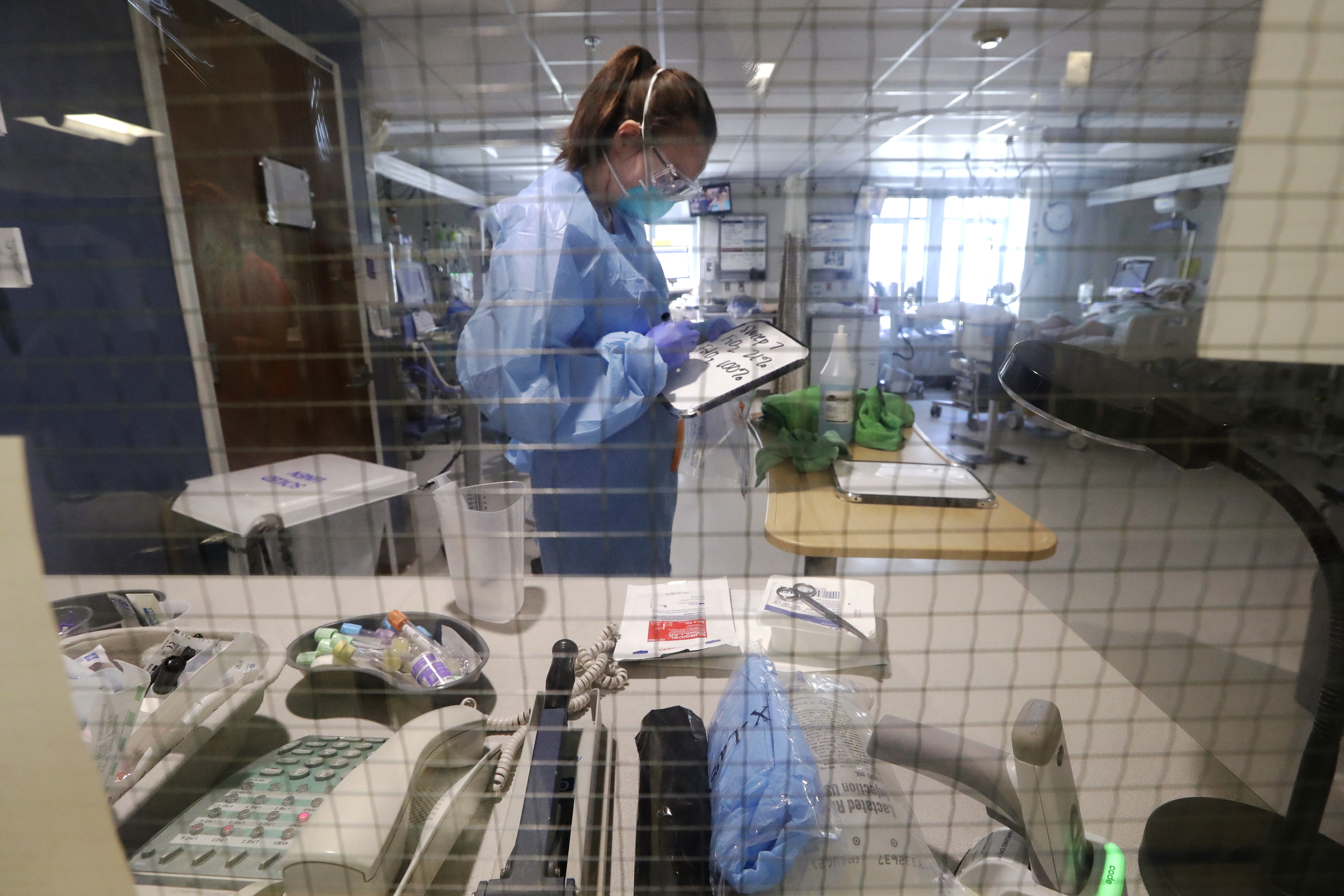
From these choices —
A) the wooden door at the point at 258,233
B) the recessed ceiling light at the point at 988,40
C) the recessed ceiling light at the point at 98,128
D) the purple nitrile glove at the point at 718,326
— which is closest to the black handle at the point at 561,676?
the purple nitrile glove at the point at 718,326

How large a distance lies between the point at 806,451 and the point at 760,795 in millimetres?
869

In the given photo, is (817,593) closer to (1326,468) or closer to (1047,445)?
(1326,468)

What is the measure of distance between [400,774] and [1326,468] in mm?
1999

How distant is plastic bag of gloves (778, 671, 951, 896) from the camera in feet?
1.29

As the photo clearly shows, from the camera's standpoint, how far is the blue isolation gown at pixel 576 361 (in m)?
1.06

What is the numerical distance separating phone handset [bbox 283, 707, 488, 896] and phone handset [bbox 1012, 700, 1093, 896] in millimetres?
390

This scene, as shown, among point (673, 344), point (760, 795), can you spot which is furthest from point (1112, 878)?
point (673, 344)

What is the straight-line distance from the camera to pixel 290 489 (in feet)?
3.45

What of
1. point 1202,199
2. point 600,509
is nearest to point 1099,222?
point 1202,199

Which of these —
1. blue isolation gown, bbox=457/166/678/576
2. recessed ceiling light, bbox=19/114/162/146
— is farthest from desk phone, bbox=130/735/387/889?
recessed ceiling light, bbox=19/114/162/146

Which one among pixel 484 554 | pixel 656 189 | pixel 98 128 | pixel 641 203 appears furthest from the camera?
pixel 98 128

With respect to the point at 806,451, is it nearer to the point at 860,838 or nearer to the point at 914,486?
the point at 914,486

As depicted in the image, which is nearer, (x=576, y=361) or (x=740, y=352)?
(x=740, y=352)

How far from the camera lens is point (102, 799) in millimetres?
358
